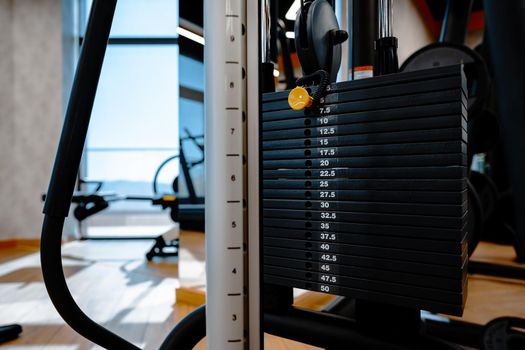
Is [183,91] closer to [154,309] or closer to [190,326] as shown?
[154,309]

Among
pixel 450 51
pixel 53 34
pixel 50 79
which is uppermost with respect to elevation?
pixel 53 34

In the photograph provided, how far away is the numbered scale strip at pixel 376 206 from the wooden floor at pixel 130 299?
0.63m

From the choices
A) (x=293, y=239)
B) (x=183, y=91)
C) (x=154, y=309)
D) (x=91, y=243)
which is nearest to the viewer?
(x=293, y=239)

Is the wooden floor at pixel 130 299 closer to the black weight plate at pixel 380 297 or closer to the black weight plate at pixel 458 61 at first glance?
the black weight plate at pixel 380 297

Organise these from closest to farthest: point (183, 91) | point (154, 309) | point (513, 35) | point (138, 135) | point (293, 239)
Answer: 1. point (513, 35)
2. point (293, 239)
3. point (154, 309)
4. point (183, 91)
5. point (138, 135)

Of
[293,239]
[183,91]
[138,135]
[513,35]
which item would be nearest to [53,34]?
[138,135]

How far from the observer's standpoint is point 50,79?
391 centimetres

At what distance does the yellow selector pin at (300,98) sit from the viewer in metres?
0.65

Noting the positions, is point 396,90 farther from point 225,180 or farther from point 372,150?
point 225,180

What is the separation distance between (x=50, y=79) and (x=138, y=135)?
111cm

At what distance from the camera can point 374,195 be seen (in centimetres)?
63

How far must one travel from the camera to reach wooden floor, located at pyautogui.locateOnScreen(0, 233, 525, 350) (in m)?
1.25

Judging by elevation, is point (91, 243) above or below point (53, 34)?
below

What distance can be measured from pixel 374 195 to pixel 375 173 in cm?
4
